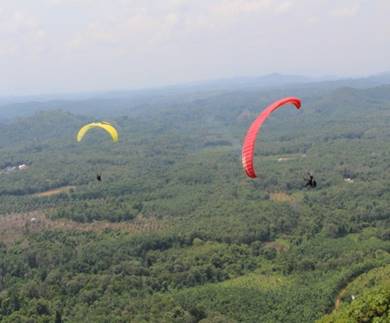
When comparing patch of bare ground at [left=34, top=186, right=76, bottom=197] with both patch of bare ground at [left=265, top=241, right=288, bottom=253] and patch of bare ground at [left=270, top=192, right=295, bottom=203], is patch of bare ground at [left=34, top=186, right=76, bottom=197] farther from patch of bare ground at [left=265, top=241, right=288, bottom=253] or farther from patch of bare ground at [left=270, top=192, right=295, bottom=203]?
patch of bare ground at [left=265, top=241, right=288, bottom=253]

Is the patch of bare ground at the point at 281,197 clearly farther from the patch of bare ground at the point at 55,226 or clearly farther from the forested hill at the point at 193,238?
the patch of bare ground at the point at 55,226

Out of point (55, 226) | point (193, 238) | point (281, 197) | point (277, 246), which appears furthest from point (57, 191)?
point (277, 246)

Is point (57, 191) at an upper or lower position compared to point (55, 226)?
upper

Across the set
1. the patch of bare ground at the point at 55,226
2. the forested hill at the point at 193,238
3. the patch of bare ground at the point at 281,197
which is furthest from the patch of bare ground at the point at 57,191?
the patch of bare ground at the point at 281,197

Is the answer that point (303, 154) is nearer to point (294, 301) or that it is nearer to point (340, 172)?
point (340, 172)

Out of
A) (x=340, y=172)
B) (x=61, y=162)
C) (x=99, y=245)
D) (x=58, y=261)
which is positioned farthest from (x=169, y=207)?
(x=61, y=162)

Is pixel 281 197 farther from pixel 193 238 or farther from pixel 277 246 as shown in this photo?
pixel 193 238

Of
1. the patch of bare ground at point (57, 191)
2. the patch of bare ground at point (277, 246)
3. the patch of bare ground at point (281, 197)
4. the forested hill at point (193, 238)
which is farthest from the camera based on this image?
the patch of bare ground at point (57, 191)
